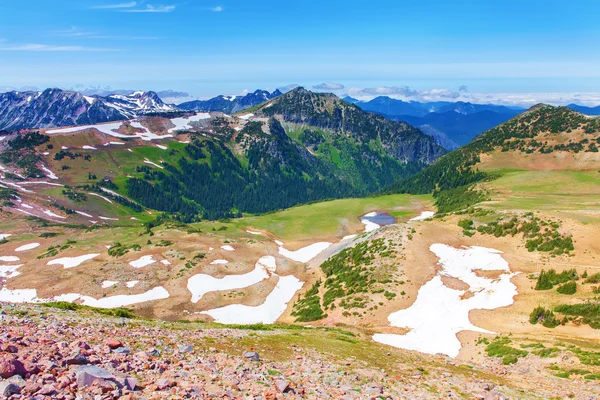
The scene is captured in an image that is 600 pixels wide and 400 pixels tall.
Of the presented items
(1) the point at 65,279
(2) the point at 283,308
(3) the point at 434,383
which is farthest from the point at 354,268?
(1) the point at 65,279

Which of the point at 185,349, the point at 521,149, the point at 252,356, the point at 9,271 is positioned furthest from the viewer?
the point at 521,149

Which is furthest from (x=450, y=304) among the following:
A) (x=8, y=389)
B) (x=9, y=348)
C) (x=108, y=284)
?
(x=108, y=284)

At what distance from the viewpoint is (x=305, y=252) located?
88562 millimetres

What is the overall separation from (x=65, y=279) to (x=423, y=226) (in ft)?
210

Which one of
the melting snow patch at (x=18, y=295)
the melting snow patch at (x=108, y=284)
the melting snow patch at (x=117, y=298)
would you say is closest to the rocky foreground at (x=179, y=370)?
the melting snow patch at (x=117, y=298)

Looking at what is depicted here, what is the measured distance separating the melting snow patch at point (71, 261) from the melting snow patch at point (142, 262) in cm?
1139

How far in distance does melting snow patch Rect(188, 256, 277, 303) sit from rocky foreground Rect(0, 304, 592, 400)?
126 ft

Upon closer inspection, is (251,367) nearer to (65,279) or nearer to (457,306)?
(457,306)

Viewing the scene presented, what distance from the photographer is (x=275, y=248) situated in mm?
87625

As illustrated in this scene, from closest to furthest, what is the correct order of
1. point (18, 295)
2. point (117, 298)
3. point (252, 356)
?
point (252, 356) → point (117, 298) → point (18, 295)

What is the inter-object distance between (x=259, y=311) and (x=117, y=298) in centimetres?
2260

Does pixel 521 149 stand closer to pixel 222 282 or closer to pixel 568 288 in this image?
pixel 568 288

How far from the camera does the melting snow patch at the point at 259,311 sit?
173 ft

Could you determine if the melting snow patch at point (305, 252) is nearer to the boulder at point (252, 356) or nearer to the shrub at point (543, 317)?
the shrub at point (543, 317)
